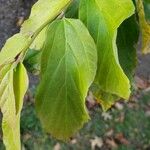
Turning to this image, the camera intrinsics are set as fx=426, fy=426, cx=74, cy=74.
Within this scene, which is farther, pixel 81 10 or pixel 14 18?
pixel 14 18

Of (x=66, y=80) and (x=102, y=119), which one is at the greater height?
(x=66, y=80)

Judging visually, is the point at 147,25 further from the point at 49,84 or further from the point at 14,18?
the point at 14,18

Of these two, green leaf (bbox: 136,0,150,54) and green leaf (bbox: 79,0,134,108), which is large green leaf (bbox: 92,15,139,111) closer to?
green leaf (bbox: 136,0,150,54)

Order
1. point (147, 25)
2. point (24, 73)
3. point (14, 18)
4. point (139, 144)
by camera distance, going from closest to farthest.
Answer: point (24, 73) < point (147, 25) < point (139, 144) < point (14, 18)

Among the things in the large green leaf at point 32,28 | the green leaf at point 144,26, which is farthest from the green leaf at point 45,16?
the green leaf at point 144,26

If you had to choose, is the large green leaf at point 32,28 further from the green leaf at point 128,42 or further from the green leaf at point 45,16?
the green leaf at point 128,42

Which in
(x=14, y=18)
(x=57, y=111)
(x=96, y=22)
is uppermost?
(x=96, y=22)

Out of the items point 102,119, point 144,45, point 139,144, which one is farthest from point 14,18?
point 144,45
